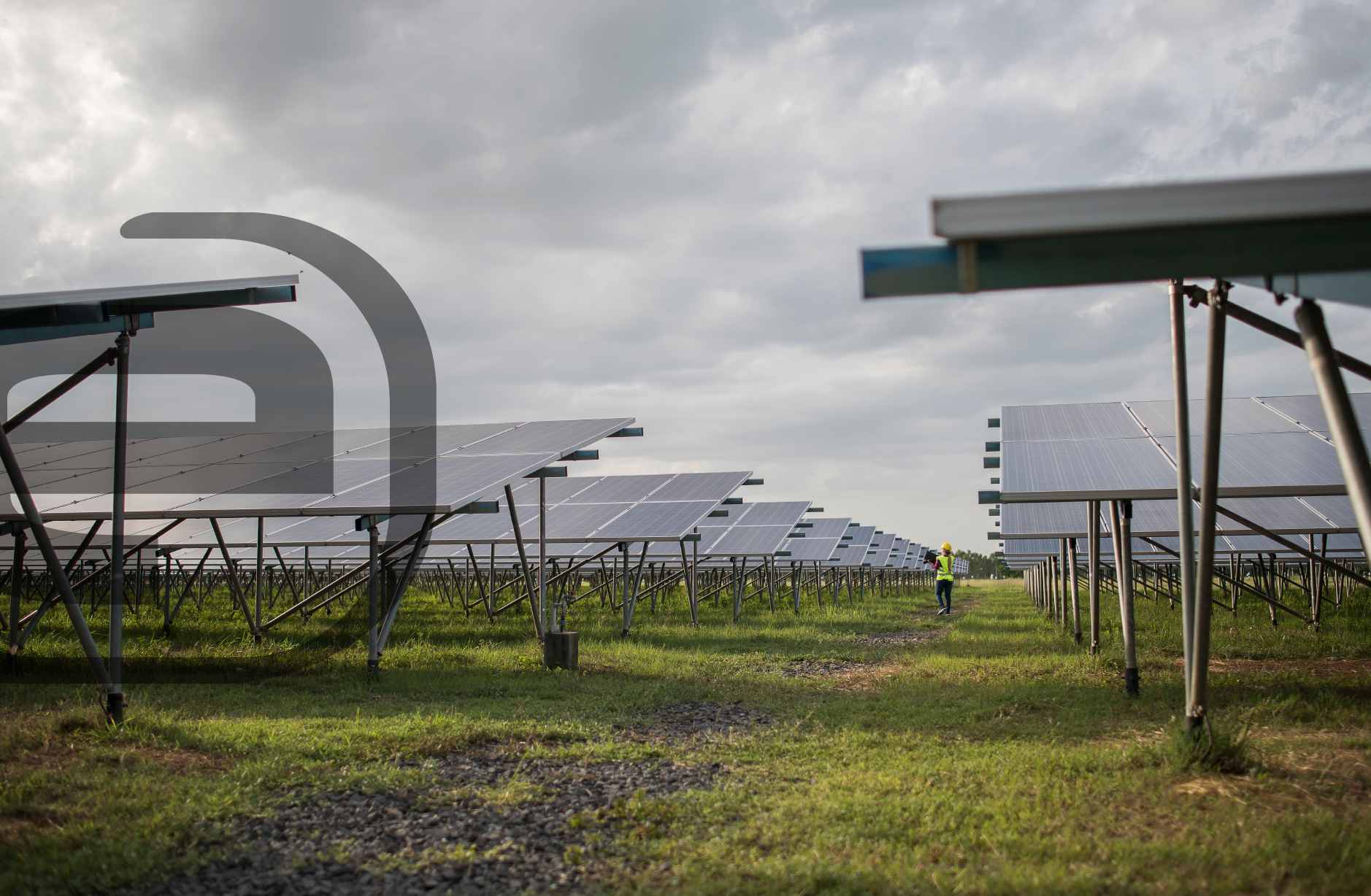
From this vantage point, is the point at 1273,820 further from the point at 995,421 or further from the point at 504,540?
the point at 504,540

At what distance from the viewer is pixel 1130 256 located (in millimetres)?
3352

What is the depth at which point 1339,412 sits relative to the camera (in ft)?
11.8

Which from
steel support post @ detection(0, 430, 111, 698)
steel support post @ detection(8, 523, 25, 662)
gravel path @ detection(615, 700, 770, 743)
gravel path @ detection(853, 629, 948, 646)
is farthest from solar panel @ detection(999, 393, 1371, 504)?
steel support post @ detection(8, 523, 25, 662)

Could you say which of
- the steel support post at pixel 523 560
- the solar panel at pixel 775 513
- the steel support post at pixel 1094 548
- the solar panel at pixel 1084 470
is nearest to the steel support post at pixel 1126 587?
the solar panel at pixel 1084 470

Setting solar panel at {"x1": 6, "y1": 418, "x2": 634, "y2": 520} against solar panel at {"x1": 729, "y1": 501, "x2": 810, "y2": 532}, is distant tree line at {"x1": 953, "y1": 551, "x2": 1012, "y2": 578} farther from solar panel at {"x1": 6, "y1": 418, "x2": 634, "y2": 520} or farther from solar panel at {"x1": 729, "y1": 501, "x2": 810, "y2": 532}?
solar panel at {"x1": 6, "y1": 418, "x2": 634, "y2": 520}

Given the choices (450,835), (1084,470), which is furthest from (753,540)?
(450,835)

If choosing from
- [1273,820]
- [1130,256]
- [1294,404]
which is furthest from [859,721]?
[1294,404]

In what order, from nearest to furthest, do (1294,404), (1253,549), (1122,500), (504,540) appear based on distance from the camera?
(1122,500)
(1294,404)
(1253,549)
(504,540)

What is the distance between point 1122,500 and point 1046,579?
54.6 ft

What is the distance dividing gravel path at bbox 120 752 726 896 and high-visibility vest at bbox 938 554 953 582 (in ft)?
64.9

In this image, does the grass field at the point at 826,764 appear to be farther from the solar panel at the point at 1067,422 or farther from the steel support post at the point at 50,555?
the solar panel at the point at 1067,422

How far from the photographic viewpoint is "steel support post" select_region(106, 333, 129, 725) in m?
6.45

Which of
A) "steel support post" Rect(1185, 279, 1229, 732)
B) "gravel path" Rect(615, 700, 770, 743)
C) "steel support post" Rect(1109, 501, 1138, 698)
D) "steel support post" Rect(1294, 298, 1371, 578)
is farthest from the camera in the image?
"steel support post" Rect(1109, 501, 1138, 698)

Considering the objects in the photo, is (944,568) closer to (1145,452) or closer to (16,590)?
(1145,452)
